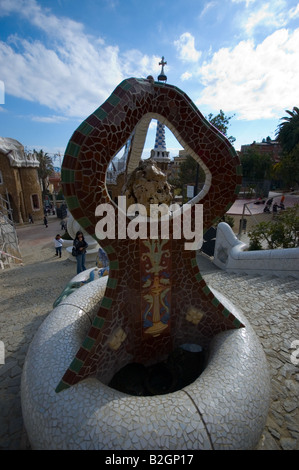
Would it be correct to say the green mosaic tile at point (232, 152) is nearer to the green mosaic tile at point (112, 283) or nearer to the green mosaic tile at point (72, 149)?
the green mosaic tile at point (72, 149)

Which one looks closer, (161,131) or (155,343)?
(155,343)

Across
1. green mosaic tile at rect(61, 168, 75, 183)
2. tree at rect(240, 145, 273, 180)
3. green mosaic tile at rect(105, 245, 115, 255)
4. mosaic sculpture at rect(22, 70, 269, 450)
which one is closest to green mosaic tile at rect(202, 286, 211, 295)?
mosaic sculpture at rect(22, 70, 269, 450)

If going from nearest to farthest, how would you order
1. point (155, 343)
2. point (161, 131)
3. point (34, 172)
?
point (155, 343), point (161, 131), point (34, 172)

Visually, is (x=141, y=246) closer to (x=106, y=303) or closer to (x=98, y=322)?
(x=106, y=303)

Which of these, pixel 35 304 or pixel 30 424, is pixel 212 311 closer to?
pixel 30 424

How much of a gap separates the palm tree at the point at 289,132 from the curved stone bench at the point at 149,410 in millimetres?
26936

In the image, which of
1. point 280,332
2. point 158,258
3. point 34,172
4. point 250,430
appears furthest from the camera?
point 34,172

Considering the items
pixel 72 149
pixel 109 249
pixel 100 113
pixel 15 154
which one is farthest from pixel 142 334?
pixel 15 154

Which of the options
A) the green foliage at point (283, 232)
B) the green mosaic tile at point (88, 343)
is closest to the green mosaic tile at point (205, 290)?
the green mosaic tile at point (88, 343)

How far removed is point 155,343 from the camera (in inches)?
132

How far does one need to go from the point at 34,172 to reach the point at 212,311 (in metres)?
21.5

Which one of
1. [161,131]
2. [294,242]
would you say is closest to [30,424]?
[294,242]

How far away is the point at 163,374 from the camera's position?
3281mm

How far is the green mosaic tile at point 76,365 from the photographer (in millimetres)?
2528
